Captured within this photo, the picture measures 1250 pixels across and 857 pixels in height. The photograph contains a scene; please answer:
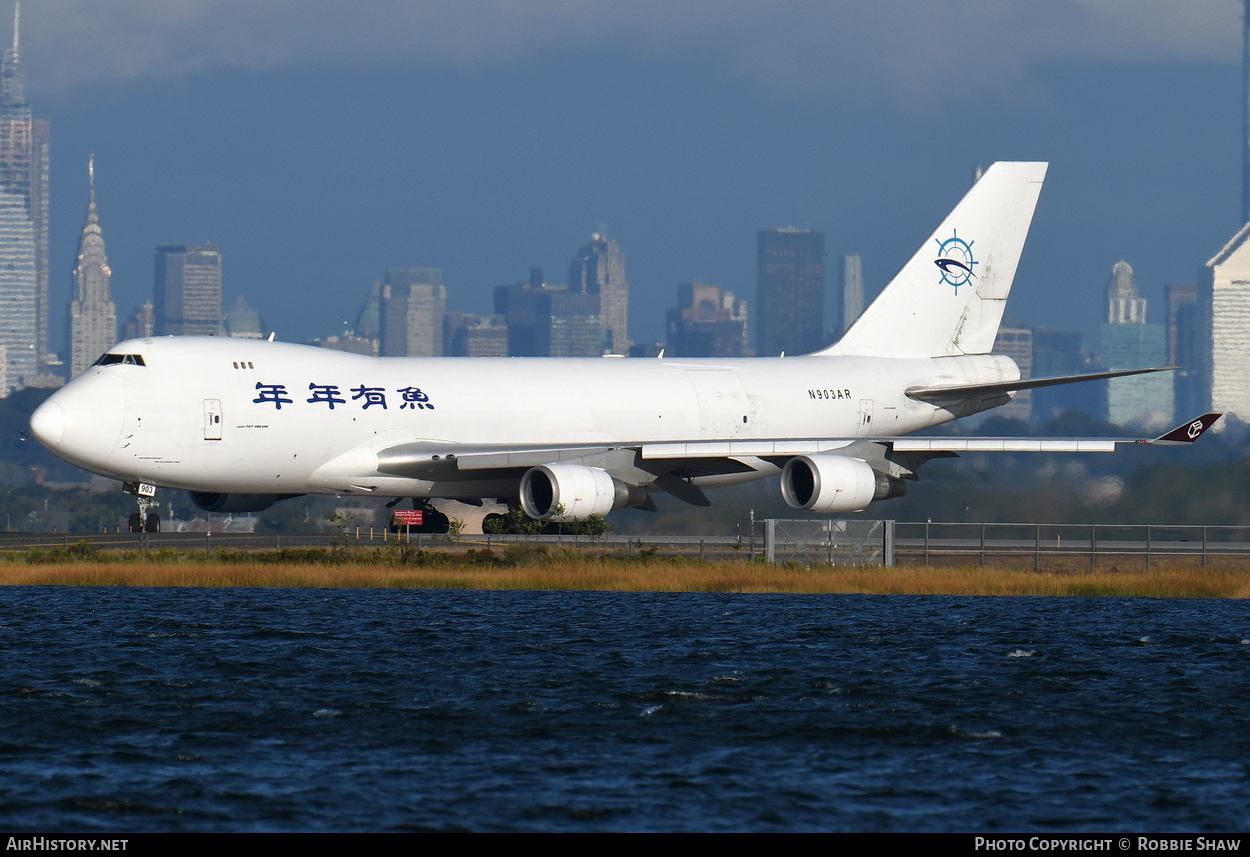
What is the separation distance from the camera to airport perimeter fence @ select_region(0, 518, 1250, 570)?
44906 millimetres

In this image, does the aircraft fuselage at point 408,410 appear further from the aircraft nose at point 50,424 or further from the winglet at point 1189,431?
the winglet at point 1189,431

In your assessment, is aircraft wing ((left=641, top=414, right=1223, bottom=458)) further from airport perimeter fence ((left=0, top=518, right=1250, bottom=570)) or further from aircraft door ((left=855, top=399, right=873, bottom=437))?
aircraft door ((left=855, top=399, right=873, bottom=437))

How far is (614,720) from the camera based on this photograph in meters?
23.8

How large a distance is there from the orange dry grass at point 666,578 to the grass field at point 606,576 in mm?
22

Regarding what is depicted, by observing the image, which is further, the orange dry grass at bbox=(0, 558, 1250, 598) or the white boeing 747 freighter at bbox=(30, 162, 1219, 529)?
the white boeing 747 freighter at bbox=(30, 162, 1219, 529)

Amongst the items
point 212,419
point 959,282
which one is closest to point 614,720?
point 212,419

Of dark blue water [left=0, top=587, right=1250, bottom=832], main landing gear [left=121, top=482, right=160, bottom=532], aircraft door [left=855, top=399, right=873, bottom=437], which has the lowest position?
dark blue water [left=0, top=587, right=1250, bottom=832]

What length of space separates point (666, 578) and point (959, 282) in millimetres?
20828

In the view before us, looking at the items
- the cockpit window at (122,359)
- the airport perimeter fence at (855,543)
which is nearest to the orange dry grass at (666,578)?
the airport perimeter fence at (855,543)

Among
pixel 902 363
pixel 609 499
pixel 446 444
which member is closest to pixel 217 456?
pixel 446 444

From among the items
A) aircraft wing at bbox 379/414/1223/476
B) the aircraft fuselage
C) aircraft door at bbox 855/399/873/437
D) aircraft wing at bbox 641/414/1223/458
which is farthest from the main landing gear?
aircraft door at bbox 855/399/873/437

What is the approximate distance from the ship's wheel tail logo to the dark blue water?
67.1ft

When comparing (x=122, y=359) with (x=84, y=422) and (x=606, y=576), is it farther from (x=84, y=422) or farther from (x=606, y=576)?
(x=606, y=576)

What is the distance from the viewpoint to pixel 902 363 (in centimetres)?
5625
